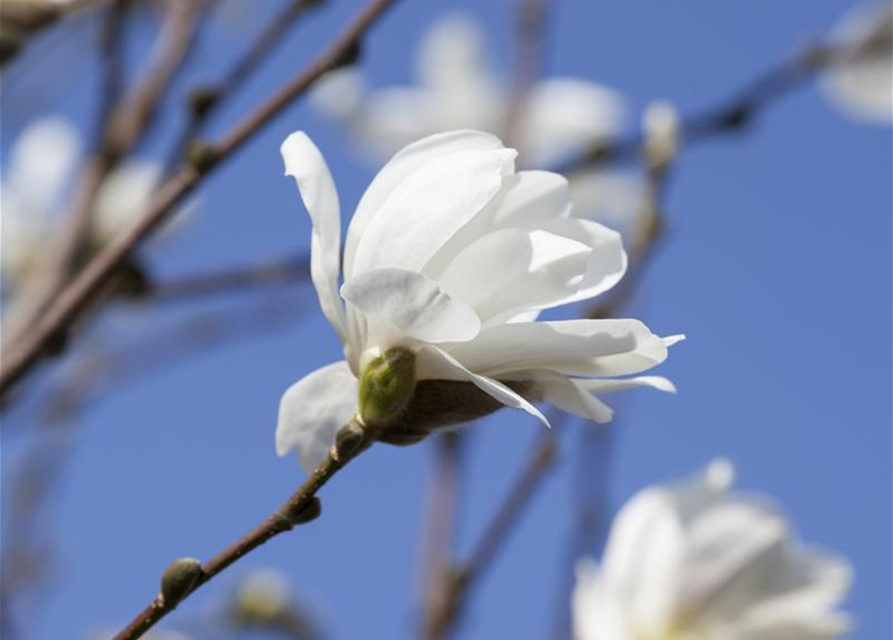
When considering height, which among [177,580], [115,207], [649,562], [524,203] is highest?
[115,207]

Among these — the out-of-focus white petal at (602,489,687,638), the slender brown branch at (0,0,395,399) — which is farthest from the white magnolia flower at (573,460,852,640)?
the slender brown branch at (0,0,395,399)

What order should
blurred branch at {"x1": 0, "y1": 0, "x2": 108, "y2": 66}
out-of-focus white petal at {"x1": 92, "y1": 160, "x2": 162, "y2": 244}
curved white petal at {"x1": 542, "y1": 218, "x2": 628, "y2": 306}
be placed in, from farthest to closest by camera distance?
1. out-of-focus white petal at {"x1": 92, "y1": 160, "x2": 162, "y2": 244}
2. blurred branch at {"x1": 0, "y1": 0, "x2": 108, "y2": 66}
3. curved white petal at {"x1": 542, "y1": 218, "x2": 628, "y2": 306}

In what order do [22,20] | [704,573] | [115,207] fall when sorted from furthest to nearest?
[115,207] → [704,573] → [22,20]

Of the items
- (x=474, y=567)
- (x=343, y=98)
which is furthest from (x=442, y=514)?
(x=343, y=98)

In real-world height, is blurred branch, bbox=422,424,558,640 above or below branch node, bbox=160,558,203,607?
above

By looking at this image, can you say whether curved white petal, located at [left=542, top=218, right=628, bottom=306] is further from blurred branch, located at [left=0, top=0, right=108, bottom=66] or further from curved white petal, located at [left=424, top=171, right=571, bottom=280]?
blurred branch, located at [left=0, top=0, right=108, bottom=66]

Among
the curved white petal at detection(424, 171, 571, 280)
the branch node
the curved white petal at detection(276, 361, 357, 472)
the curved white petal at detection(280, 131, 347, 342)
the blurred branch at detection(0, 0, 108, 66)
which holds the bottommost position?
the branch node

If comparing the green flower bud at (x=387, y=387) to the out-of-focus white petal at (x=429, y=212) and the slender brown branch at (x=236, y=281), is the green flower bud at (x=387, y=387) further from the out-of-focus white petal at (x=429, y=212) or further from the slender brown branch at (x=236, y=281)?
the slender brown branch at (x=236, y=281)

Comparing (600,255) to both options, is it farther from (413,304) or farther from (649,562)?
(649,562)
